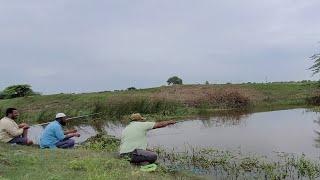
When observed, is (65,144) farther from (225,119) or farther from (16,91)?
(16,91)

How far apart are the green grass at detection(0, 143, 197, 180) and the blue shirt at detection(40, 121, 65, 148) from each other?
2495 mm

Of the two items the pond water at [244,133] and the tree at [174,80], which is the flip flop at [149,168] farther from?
the tree at [174,80]

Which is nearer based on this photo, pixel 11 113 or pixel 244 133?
pixel 11 113

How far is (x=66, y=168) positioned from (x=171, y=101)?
25824 mm

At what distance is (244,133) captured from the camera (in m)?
23.9

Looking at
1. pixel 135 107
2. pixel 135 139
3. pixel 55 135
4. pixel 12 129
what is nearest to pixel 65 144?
pixel 55 135

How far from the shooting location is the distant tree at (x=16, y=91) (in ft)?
185

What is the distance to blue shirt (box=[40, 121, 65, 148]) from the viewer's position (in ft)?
58.5

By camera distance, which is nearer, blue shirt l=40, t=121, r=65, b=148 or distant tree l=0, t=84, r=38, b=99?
blue shirt l=40, t=121, r=65, b=148

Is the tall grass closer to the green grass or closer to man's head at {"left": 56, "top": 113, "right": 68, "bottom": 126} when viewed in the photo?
man's head at {"left": 56, "top": 113, "right": 68, "bottom": 126}

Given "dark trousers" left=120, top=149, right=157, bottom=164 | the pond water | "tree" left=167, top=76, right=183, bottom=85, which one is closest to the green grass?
"dark trousers" left=120, top=149, right=157, bottom=164

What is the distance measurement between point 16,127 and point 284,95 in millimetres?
31141

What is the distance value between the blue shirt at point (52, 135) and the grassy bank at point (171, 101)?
48.7 feet

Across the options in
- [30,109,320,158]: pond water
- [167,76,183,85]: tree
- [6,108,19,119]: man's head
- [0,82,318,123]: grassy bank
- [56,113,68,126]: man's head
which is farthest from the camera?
[167,76,183,85]: tree
